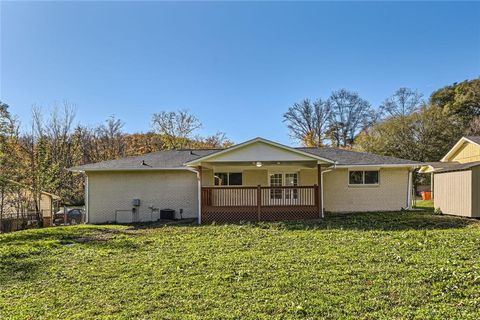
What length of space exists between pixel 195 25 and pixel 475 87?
3356cm

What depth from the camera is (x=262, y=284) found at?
5414 millimetres

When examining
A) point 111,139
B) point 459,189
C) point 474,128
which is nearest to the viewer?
point 459,189

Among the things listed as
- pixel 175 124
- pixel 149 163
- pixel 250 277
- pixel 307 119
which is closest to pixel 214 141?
pixel 175 124

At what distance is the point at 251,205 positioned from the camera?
14734 millimetres

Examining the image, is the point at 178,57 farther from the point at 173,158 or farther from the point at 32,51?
the point at 32,51

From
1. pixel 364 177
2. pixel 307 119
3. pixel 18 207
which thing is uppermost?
pixel 307 119

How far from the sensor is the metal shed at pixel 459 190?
1320 centimetres

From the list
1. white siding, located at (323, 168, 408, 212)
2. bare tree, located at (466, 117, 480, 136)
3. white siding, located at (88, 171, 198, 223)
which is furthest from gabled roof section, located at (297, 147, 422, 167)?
bare tree, located at (466, 117, 480, 136)

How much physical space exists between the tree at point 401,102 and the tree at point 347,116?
8.00ft

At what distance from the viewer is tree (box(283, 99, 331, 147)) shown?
42.8 metres

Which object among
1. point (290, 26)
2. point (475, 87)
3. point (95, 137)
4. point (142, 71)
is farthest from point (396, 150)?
point (95, 137)

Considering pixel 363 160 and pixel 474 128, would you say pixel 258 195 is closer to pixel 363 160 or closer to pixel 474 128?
pixel 363 160

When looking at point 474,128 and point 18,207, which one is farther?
point 474,128

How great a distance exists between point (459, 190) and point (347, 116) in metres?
31.2
